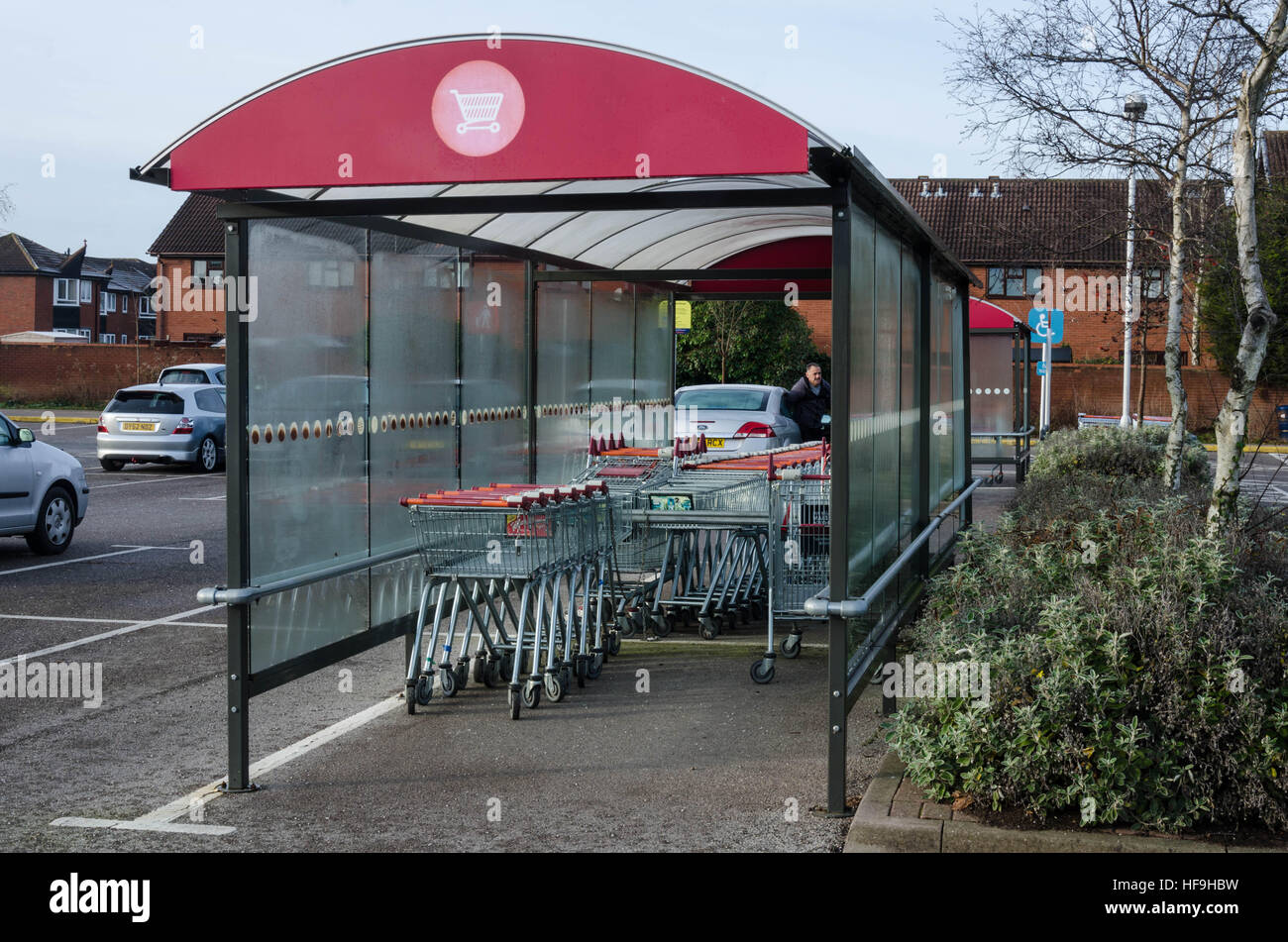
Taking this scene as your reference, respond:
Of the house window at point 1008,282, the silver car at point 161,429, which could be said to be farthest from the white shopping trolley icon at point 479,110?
the house window at point 1008,282

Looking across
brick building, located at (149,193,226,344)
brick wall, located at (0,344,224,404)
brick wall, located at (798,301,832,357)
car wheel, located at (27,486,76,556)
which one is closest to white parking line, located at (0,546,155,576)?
car wheel, located at (27,486,76,556)

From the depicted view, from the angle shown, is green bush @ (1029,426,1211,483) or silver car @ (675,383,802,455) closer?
green bush @ (1029,426,1211,483)

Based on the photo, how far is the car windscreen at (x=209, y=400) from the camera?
24730mm

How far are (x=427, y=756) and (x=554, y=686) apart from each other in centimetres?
125

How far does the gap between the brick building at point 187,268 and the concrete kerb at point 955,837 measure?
175 ft

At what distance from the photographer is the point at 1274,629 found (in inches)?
218

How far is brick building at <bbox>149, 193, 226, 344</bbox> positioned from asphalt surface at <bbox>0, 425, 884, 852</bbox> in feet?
161

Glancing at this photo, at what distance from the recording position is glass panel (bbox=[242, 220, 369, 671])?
20.8 ft

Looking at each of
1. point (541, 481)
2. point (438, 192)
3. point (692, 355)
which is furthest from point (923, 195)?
point (438, 192)

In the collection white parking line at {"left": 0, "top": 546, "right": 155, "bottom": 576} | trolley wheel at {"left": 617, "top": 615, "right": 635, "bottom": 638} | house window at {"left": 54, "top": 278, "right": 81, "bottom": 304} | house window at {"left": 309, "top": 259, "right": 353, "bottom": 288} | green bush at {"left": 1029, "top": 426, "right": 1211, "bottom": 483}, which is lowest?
trolley wheel at {"left": 617, "top": 615, "right": 635, "bottom": 638}

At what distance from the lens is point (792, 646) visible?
8.98 metres

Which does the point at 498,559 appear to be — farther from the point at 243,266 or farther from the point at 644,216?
the point at 644,216

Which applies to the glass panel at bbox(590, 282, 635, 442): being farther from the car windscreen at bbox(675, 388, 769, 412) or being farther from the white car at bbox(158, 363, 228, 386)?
the white car at bbox(158, 363, 228, 386)

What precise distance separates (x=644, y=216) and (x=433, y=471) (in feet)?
8.11
